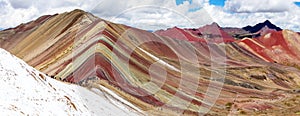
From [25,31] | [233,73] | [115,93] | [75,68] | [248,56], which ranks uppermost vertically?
[248,56]

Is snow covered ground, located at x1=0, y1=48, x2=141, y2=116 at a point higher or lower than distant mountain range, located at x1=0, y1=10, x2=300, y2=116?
lower

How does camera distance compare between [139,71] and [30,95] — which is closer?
[30,95]

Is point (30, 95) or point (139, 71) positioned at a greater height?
point (139, 71)

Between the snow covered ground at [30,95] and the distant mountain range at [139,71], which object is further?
the distant mountain range at [139,71]

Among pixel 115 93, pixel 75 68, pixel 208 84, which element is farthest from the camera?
pixel 208 84

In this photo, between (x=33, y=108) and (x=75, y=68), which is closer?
(x=33, y=108)

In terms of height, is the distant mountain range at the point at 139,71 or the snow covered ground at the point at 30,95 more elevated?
the distant mountain range at the point at 139,71

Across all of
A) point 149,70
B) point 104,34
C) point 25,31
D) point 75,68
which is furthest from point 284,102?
point 25,31

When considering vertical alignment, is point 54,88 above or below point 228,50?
below

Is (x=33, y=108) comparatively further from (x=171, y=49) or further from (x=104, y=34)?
(x=171, y=49)

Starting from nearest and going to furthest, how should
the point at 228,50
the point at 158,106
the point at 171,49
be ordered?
1. the point at 158,106
2. the point at 171,49
3. the point at 228,50

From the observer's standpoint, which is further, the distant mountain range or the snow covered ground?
the distant mountain range
